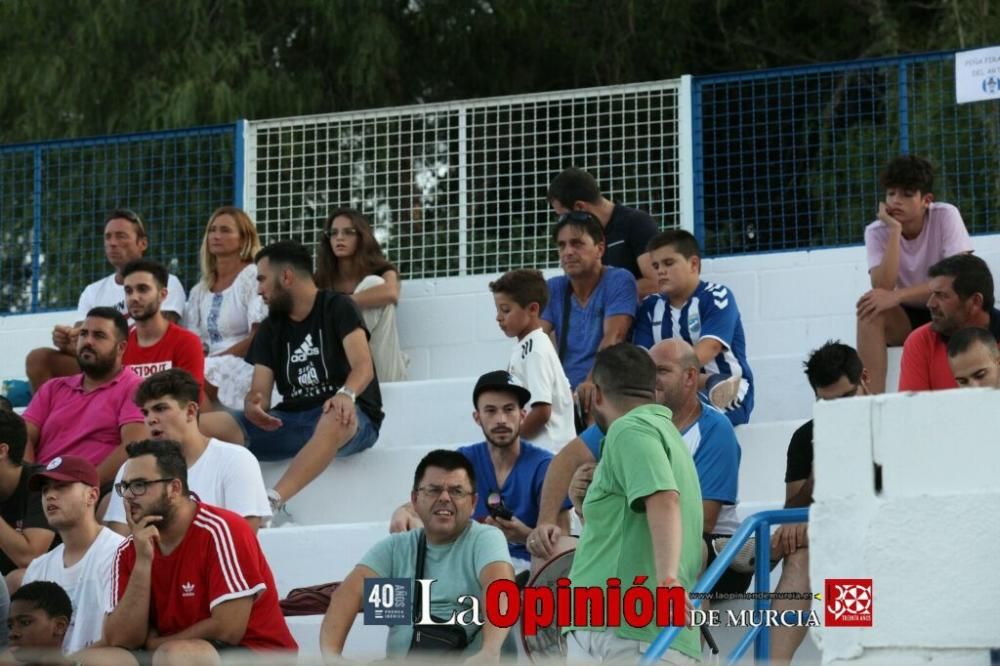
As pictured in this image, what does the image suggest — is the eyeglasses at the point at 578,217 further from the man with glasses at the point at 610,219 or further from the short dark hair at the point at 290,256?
the short dark hair at the point at 290,256

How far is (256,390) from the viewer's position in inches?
361

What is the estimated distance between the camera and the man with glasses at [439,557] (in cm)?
695

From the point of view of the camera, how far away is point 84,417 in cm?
891

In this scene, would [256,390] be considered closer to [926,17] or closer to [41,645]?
[41,645]

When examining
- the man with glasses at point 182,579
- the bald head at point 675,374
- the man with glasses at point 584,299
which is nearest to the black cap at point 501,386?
the bald head at point 675,374

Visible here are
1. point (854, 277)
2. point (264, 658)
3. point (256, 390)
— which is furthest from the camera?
point (854, 277)

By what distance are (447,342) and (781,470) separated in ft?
9.35

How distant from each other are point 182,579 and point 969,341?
291cm

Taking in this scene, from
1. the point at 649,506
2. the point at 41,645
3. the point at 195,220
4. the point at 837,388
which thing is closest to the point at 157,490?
the point at 41,645

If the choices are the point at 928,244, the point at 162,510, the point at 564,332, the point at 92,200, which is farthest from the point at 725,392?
the point at 92,200

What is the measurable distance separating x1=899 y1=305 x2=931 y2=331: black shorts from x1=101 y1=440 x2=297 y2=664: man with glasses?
3333 mm

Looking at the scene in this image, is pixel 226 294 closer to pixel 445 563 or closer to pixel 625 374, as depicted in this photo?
pixel 445 563

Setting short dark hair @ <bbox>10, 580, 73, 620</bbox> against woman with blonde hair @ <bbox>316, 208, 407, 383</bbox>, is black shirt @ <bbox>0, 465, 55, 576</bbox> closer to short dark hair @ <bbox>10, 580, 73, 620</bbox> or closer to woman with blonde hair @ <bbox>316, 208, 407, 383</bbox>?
short dark hair @ <bbox>10, 580, 73, 620</bbox>

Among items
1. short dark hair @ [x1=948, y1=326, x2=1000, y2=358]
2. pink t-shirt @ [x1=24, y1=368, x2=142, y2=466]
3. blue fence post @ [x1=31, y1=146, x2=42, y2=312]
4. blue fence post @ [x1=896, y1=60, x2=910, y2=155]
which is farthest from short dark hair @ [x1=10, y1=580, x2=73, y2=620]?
blue fence post @ [x1=896, y1=60, x2=910, y2=155]
